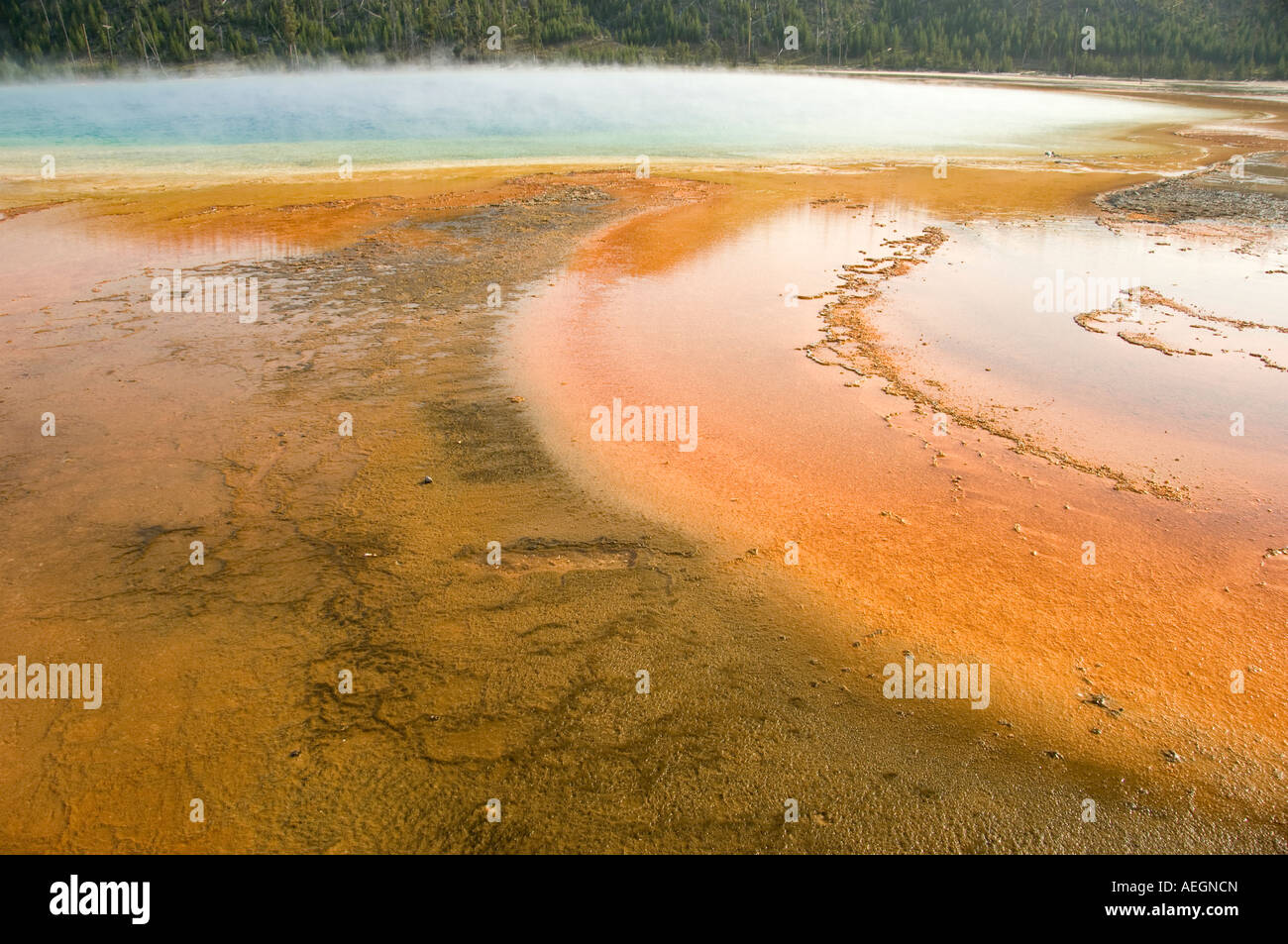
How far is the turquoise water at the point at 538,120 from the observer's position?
89.3 feet

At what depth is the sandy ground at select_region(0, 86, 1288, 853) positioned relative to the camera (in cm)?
334

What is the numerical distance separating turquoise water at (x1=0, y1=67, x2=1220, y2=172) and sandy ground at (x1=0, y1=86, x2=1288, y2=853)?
20699 mm

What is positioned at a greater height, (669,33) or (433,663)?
(669,33)

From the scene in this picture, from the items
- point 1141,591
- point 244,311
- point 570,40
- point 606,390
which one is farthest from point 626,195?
point 570,40

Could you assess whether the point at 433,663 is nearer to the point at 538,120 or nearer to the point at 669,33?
the point at 538,120

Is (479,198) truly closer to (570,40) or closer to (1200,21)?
(570,40)

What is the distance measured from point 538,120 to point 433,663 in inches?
1433

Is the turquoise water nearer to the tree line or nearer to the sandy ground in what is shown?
the tree line

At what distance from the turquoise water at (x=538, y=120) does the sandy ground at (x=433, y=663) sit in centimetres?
2070

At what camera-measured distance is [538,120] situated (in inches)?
1432

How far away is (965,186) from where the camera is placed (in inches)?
746

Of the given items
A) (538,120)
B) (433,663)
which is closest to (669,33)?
(538,120)

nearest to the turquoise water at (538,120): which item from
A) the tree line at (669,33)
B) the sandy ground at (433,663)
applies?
the tree line at (669,33)

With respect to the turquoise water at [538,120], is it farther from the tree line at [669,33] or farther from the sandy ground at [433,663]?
the sandy ground at [433,663]
